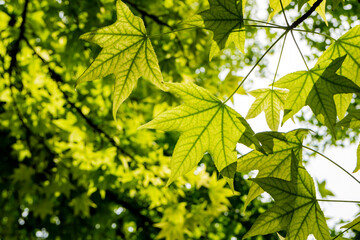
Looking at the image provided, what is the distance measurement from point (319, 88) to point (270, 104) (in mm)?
269

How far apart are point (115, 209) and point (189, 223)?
7.00 feet

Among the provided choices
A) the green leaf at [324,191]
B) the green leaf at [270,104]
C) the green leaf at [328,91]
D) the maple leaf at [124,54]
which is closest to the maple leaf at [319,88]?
the green leaf at [328,91]

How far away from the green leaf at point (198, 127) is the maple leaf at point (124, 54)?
0.34ft

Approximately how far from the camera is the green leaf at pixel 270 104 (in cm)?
121

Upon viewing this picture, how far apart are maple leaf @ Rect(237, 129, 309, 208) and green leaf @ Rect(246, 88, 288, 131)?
164 mm

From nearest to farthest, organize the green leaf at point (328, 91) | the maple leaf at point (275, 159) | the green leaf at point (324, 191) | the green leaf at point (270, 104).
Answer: the green leaf at point (328, 91) → the maple leaf at point (275, 159) → the green leaf at point (270, 104) → the green leaf at point (324, 191)

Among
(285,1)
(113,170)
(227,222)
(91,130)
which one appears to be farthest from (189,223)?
(227,222)

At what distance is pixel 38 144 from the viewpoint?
3.07 meters

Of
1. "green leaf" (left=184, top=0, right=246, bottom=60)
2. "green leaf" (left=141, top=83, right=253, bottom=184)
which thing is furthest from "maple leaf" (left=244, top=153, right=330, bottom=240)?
"green leaf" (left=184, top=0, right=246, bottom=60)

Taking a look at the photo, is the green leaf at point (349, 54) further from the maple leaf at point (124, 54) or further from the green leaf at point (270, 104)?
the maple leaf at point (124, 54)

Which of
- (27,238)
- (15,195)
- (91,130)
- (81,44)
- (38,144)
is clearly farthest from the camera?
(27,238)

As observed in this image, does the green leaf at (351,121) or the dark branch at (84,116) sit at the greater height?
the green leaf at (351,121)

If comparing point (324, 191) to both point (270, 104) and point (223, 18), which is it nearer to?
point (270, 104)

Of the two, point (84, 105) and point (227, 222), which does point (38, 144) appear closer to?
point (84, 105)
